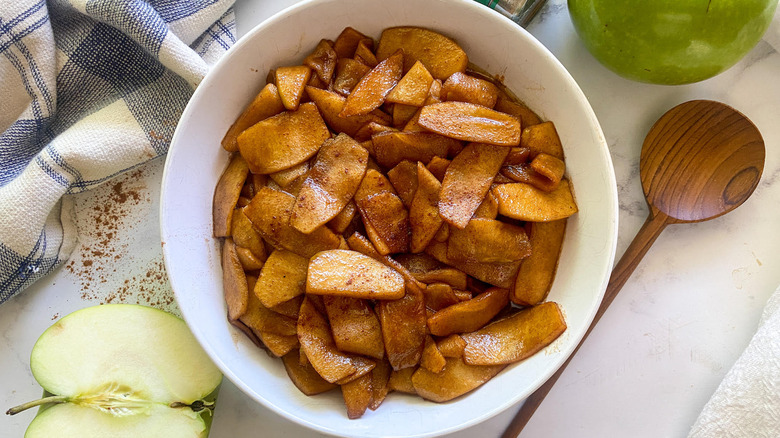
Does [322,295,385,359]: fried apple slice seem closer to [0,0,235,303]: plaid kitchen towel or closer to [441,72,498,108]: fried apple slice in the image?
[441,72,498,108]: fried apple slice

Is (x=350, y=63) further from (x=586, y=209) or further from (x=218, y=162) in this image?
(x=586, y=209)

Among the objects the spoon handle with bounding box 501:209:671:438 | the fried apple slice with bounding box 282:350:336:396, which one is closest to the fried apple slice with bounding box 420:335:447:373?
the fried apple slice with bounding box 282:350:336:396

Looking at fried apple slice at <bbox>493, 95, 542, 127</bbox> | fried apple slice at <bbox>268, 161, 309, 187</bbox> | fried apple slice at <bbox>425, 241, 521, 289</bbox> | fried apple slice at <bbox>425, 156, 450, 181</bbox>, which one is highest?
fried apple slice at <bbox>493, 95, 542, 127</bbox>

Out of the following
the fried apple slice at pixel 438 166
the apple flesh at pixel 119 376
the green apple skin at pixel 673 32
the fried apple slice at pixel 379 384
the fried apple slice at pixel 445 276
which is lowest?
the apple flesh at pixel 119 376

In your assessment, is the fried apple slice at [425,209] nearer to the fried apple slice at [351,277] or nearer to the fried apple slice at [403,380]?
the fried apple slice at [351,277]

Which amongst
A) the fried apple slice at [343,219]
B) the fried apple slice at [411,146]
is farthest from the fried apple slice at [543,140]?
the fried apple slice at [343,219]

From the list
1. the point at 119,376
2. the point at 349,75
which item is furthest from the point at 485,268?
the point at 119,376
